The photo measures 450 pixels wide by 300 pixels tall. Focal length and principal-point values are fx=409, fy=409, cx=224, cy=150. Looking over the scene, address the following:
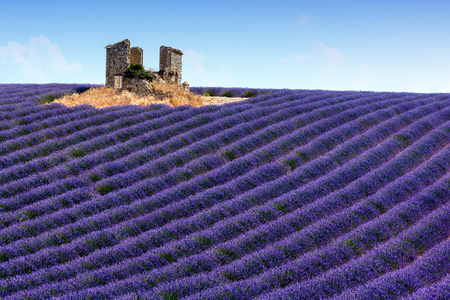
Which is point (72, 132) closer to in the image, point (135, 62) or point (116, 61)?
point (116, 61)

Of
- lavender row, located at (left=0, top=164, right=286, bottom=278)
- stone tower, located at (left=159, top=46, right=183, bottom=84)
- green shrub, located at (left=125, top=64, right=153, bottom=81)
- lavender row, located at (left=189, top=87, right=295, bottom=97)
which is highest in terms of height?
stone tower, located at (left=159, top=46, right=183, bottom=84)

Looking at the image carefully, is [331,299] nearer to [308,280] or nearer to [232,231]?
[308,280]

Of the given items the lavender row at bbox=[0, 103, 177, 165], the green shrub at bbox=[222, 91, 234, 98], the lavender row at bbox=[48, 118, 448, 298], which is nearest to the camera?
the lavender row at bbox=[48, 118, 448, 298]

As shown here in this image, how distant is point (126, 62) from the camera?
13.7m

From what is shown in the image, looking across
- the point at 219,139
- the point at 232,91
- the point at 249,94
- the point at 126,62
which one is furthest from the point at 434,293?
the point at 232,91

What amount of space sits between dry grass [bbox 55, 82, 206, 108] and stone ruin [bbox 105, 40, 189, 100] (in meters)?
0.33

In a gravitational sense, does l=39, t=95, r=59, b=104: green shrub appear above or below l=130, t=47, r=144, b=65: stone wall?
below

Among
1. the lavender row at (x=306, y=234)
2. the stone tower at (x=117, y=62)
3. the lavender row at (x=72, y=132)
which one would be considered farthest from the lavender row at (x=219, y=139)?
the stone tower at (x=117, y=62)

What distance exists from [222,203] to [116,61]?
949 centimetres

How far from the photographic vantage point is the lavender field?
411cm

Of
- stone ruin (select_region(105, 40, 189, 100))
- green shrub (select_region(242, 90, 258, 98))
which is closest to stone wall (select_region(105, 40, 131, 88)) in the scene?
stone ruin (select_region(105, 40, 189, 100))

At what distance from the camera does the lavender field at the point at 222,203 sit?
13.5 ft

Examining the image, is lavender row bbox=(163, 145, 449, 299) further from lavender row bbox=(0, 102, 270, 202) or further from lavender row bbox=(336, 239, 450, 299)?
lavender row bbox=(0, 102, 270, 202)

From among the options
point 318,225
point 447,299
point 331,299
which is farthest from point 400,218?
point 331,299
